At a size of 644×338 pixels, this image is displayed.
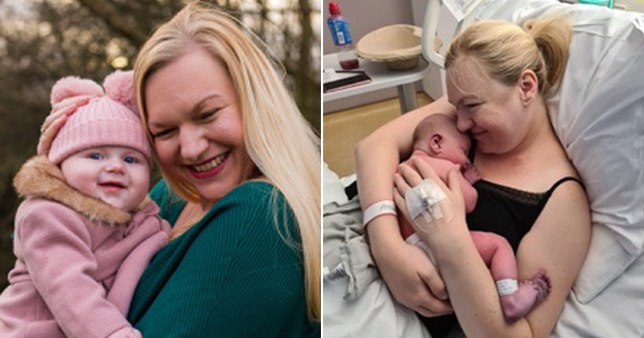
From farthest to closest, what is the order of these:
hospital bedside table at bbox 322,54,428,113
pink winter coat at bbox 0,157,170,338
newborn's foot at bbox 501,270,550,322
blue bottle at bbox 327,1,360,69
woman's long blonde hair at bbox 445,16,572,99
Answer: blue bottle at bbox 327,1,360,69 < hospital bedside table at bbox 322,54,428,113 < woman's long blonde hair at bbox 445,16,572,99 < newborn's foot at bbox 501,270,550,322 < pink winter coat at bbox 0,157,170,338

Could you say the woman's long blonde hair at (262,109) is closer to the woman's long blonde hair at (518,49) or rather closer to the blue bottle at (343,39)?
the woman's long blonde hair at (518,49)

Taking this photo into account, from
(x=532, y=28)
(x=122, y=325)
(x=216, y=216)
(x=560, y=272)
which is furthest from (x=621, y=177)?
(x=122, y=325)

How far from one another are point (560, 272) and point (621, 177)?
0.18m

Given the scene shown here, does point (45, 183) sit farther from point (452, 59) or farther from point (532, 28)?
point (532, 28)

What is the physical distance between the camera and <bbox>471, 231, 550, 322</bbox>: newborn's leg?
92cm

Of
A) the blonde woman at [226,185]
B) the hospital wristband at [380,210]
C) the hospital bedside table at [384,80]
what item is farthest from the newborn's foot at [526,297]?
the hospital bedside table at [384,80]

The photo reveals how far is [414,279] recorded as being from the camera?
38.3 inches

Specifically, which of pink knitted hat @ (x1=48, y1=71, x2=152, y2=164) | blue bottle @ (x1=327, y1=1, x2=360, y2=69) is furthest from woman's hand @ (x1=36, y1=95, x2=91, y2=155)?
blue bottle @ (x1=327, y1=1, x2=360, y2=69)

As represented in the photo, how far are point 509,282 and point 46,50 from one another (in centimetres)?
73

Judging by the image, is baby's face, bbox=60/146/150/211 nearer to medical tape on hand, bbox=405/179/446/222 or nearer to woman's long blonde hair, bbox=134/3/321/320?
woman's long blonde hair, bbox=134/3/321/320

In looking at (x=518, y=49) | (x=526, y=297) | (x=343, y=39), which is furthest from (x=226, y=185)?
(x=343, y=39)

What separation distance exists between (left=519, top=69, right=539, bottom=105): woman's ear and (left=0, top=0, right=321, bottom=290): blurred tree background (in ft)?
1.85

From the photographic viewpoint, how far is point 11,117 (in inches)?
21.5

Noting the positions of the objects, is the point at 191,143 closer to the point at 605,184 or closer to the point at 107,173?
the point at 107,173
